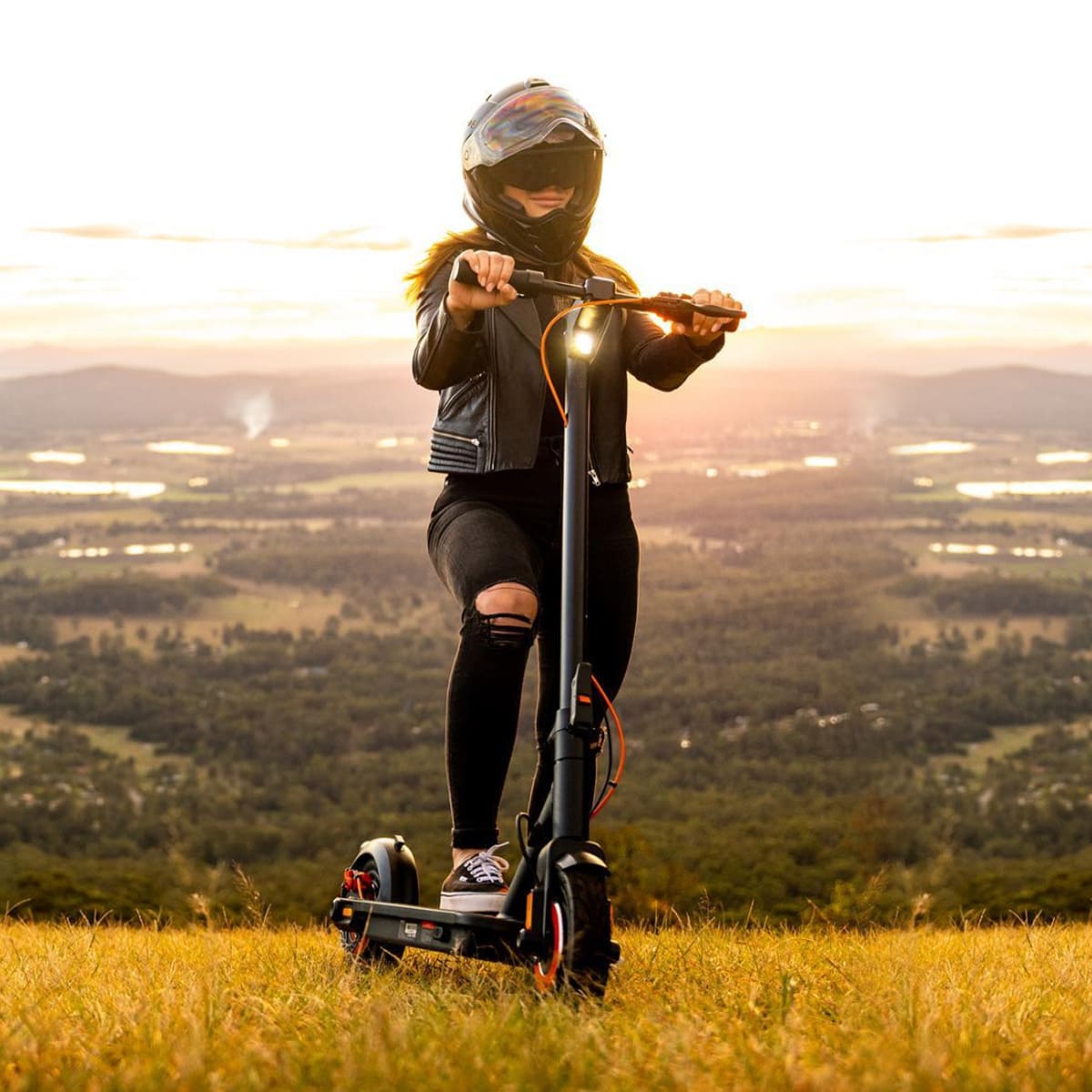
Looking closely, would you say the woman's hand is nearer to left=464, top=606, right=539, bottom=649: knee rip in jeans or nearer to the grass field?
left=464, top=606, right=539, bottom=649: knee rip in jeans

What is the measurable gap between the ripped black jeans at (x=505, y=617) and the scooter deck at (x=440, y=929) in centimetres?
26

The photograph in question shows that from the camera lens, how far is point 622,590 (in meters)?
4.76

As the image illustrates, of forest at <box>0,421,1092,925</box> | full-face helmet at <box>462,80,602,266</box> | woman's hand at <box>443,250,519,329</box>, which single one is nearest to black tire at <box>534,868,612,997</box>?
woman's hand at <box>443,250,519,329</box>

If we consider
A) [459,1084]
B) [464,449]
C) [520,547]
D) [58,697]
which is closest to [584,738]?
[520,547]

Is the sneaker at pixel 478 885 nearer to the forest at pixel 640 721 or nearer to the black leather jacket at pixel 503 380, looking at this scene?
the black leather jacket at pixel 503 380

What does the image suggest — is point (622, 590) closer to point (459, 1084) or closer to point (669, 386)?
point (669, 386)

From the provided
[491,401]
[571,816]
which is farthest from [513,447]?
[571,816]

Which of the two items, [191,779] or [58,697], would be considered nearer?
[191,779]

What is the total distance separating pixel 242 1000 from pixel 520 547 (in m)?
1.44

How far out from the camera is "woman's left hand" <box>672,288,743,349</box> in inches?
174

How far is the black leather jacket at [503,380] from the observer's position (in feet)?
14.6

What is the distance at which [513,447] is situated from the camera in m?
4.52

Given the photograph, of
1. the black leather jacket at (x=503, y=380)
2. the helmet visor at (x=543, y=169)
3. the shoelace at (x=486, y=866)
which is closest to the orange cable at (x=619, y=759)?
the shoelace at (x=486, y=866)

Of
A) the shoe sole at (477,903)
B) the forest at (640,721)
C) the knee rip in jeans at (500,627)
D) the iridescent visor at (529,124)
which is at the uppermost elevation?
the iridescent visor at (529,124)
